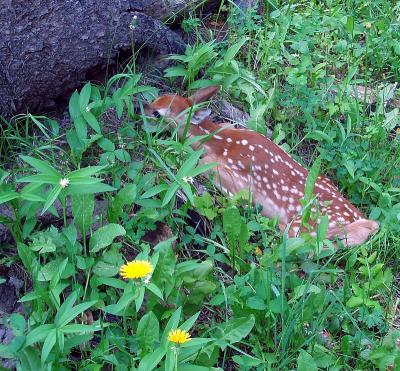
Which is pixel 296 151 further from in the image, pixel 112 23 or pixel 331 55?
pixel 112 23

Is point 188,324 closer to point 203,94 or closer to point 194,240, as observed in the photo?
point 194,240

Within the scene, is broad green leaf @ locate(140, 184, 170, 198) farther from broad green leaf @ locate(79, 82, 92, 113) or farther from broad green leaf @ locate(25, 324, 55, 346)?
broad green leaf @ locate(25, 324, 55, 346)

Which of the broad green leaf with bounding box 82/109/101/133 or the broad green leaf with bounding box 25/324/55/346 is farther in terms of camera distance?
the broad green leaf with bounding box 82/109/101/133

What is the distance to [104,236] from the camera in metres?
3.63

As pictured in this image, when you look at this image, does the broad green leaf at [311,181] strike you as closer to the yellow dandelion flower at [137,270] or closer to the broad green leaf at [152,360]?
the yellow dandelion flower at [137,270]

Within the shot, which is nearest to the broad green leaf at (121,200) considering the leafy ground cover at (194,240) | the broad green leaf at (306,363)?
the leafy ground cover at (194,240)

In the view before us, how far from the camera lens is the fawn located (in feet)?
14.1

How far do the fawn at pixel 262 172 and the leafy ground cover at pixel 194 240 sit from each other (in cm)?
12

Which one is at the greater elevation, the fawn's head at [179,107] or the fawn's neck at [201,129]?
the fawn's head at [179,107]

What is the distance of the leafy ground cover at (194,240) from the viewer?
328 centimetres

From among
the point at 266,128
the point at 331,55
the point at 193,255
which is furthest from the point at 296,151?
the point at 193,255

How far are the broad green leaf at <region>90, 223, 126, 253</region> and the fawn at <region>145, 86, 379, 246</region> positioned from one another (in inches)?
37.3

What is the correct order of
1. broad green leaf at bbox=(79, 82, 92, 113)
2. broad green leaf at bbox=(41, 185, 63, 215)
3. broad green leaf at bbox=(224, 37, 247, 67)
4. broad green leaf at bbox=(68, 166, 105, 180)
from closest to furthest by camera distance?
1. broad green leaf at bbox=(41, 185, 63, 215)
2. broad green leaf at bbox=(68, 166, 105, 180)
3. broad green leaf at bbox=(79, 82, 92, 113)
4. broad green leaf at bbox=(224, 37, 247, 67)

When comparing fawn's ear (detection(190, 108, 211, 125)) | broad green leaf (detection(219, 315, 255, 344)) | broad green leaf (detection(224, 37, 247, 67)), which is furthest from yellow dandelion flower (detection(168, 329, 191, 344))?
broad green leaf (detection(224, 37, 247, 67))
